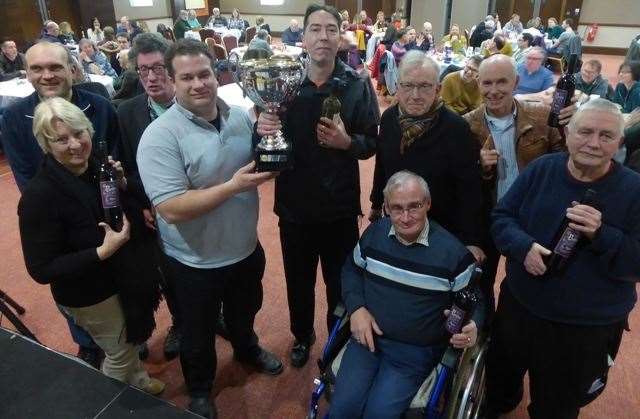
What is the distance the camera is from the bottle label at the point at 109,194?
1.51m

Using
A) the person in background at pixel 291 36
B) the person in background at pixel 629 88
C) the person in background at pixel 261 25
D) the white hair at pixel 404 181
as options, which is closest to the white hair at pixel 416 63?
the white hair at pixel 404 181

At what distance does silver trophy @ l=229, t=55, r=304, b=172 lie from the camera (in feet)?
4.82

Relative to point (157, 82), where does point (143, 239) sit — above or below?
below

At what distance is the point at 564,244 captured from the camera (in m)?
1.36

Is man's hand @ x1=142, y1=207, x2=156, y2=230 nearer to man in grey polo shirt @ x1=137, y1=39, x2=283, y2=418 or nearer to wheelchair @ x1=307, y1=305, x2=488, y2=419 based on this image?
man in grey polo shirt @ x1=137, y1=39, x2=283, y2=418

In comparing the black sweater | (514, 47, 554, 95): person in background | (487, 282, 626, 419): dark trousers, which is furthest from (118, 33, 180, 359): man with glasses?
(514, 47, 554, 95): person in background

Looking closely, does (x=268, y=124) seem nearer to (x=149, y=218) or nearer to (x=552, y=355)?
(x=149, y=218)

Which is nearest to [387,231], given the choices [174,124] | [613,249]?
[613,249]

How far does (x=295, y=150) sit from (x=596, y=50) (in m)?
16.3

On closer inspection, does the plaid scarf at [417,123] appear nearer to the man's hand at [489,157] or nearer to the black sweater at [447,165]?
the black sweater at [447,165]

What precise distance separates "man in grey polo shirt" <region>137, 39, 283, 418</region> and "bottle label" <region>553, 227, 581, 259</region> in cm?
93

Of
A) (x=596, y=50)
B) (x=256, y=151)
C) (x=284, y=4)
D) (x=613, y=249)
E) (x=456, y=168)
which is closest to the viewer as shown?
(x=613, y=249)

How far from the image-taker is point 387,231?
172 cm

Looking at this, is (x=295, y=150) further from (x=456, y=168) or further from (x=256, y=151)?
(x=456, y=168)
